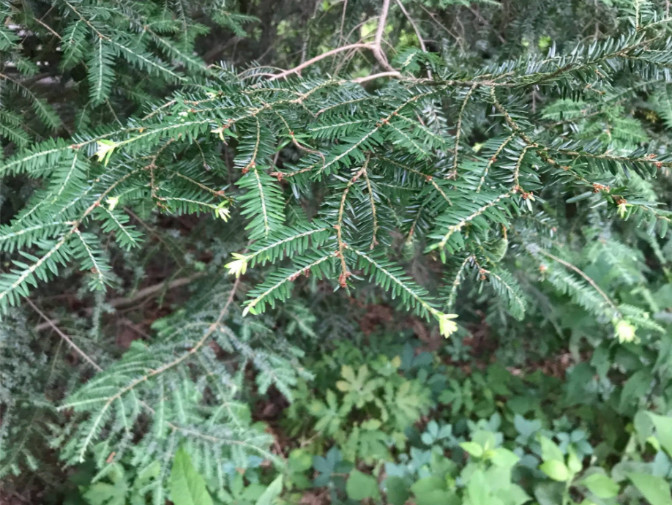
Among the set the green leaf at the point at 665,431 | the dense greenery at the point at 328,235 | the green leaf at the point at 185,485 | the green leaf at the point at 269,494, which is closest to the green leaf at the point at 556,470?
the dense greenery at the point at 328,235

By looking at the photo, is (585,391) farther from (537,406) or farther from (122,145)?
(122,145)

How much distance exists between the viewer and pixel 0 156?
1.17 metres

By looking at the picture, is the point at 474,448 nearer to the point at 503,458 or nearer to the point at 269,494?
the point at 503,458

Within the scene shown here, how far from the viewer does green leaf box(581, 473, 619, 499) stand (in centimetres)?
181

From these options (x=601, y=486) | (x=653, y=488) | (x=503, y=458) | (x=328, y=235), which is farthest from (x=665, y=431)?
(x=328, y=235)

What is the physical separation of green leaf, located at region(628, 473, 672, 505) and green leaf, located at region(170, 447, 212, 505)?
4.98 feet

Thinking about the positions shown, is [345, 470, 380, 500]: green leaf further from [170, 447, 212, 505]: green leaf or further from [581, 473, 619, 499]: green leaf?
[170, 447, 212, 505]: green leaf

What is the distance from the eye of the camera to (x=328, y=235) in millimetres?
850

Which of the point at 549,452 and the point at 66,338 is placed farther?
the point at 549,452

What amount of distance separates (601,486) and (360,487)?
1027 millimetres

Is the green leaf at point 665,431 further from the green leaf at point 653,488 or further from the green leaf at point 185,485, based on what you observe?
the green leaf at point 185,485

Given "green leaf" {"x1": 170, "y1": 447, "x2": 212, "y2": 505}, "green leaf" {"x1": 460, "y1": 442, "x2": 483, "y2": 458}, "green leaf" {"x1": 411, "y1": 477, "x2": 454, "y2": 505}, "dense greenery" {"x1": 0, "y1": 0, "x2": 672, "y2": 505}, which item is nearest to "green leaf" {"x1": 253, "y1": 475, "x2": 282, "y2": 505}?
"dense greenery" {"x1": 0, "y1": 0, "x2": 672, "y2": 505}

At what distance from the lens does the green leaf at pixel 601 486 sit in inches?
71.4

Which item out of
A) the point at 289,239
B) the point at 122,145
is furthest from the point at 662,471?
the point at 122,145
